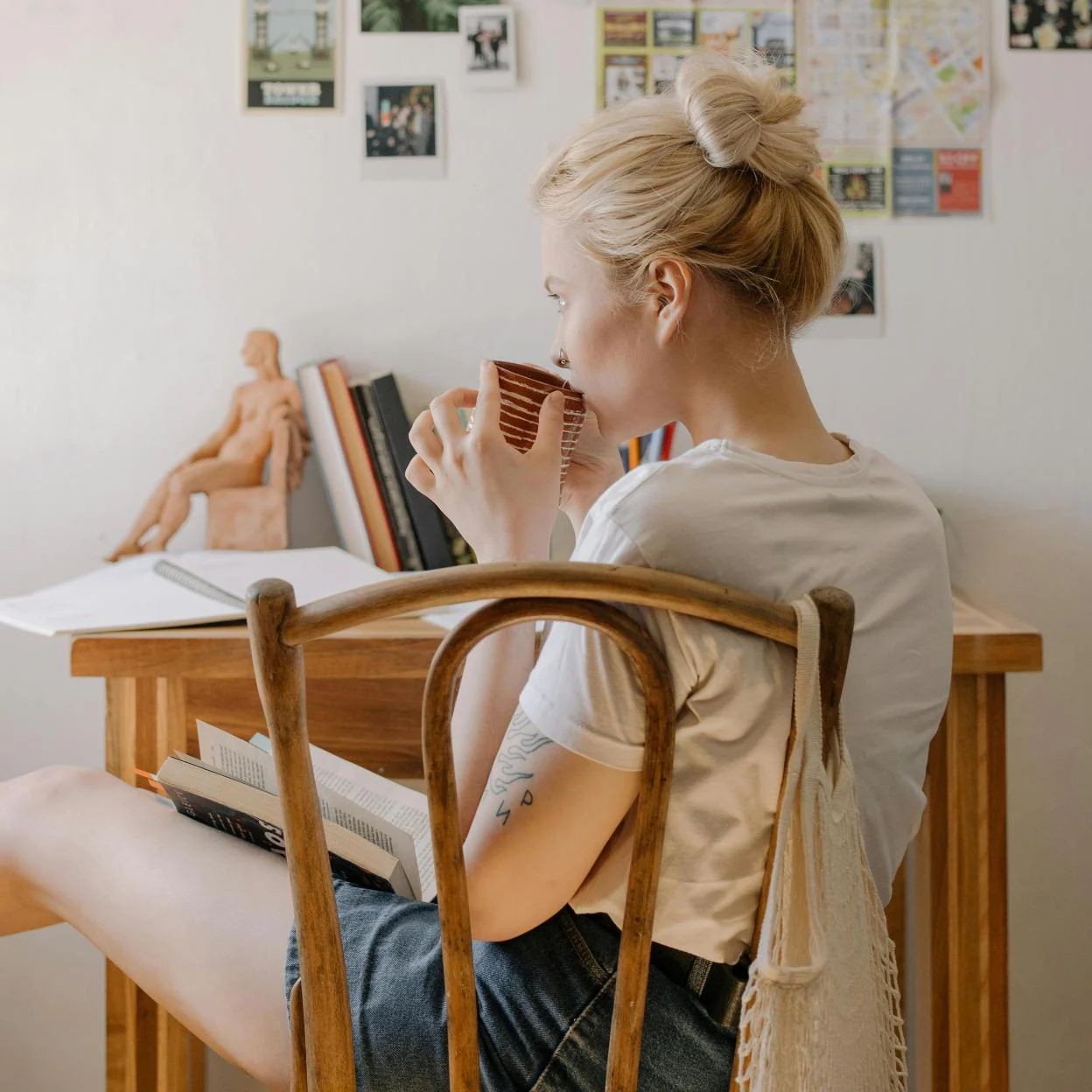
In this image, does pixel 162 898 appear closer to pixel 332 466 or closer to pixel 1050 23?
pixel 332 466

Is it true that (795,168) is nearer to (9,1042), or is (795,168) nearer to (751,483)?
(751,483)

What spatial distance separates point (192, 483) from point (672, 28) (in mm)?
889

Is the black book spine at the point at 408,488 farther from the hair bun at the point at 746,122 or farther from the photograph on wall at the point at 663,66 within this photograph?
the hair bun at the point at 746,122

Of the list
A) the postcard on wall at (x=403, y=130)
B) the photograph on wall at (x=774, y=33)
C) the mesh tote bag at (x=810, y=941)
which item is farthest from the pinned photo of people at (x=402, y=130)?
the mesh tote bag at (x=810, y=941)

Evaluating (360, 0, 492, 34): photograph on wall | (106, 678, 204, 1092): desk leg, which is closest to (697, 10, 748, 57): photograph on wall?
(360, 0, 492, 34): photograph on wall

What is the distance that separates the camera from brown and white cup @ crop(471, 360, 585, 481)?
88 centimetres

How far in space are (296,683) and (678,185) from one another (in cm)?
42

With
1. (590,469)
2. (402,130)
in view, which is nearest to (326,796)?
(590,469)

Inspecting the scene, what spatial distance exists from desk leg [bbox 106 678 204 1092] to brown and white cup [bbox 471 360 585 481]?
1.43 ft

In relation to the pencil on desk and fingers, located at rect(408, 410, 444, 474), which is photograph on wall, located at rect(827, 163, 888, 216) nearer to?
the pencil on desk

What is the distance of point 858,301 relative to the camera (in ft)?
5.11

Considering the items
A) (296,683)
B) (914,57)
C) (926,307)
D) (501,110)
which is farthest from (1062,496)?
(296,683)

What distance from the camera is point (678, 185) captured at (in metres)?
0.77

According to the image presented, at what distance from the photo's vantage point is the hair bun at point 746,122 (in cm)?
76
